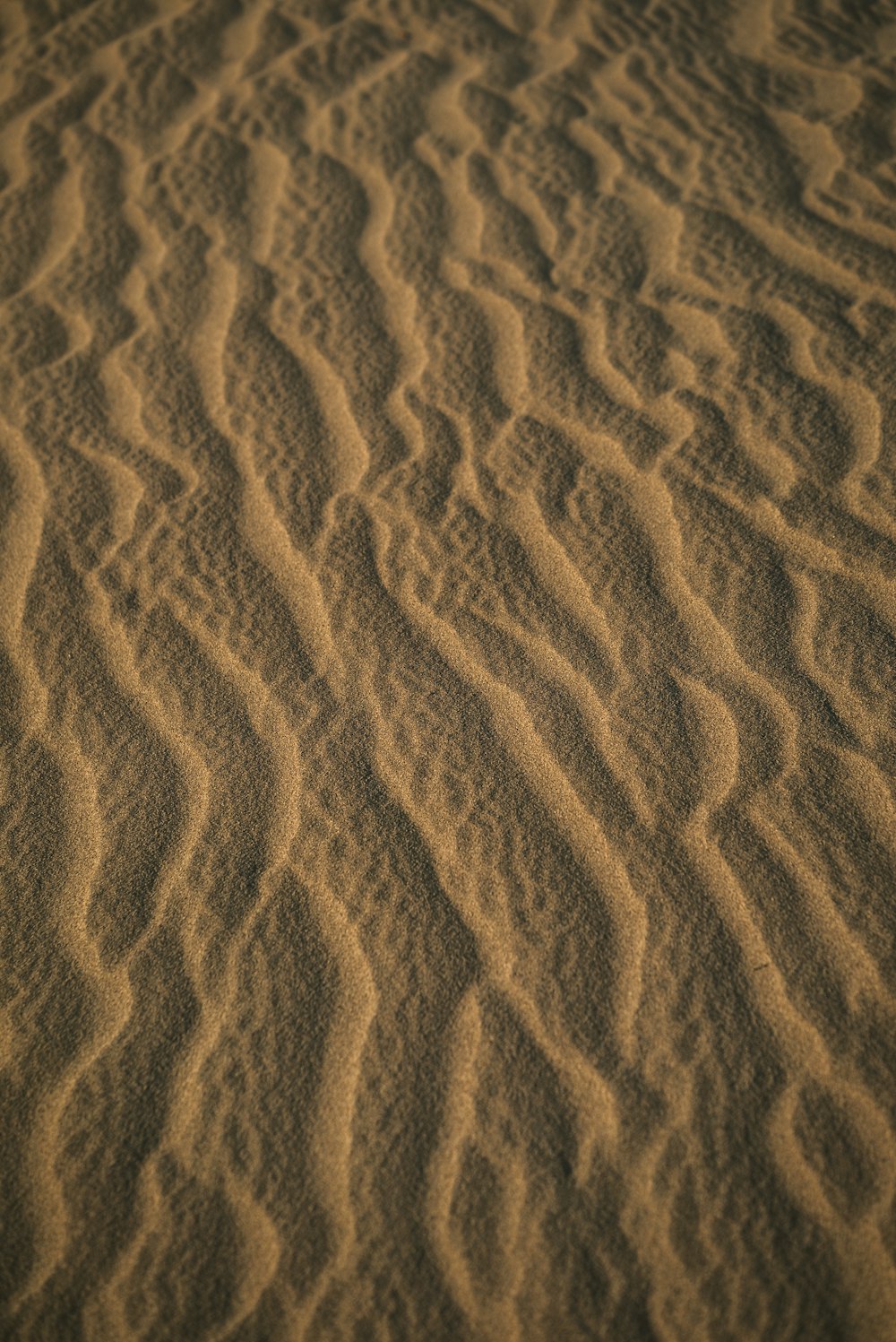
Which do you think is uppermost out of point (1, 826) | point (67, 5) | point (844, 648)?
point (67, 5)

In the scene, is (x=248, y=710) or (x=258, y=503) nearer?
(x=248, y=710)

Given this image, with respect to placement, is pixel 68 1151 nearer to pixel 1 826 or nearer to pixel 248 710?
pixel 1 826

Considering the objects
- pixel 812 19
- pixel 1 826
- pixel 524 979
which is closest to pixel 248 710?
pixel 1 826

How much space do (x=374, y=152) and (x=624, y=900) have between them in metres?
3.14

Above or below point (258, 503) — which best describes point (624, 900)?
below

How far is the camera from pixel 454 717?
2.42 m

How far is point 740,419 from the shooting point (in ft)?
9.79

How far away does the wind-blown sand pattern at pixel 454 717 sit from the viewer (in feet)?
5.85

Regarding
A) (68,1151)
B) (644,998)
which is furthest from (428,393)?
(68,1151)

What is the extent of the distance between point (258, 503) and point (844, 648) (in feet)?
5.05

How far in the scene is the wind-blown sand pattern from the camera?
178cm

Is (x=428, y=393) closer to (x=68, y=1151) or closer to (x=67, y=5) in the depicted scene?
(x=68, y=1151)

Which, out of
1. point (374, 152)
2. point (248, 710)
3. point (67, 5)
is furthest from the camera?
point (67, 5)

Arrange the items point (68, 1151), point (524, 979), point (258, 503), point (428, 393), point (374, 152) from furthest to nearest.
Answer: point (374, 152), point (428, 393), point (258, 503), point (524, 979), point (68, 1151)
